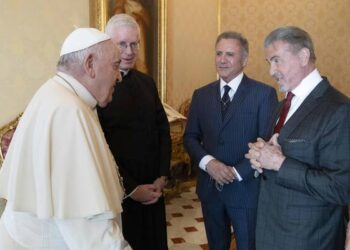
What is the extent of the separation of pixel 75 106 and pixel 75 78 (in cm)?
17

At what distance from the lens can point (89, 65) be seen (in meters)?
1.52

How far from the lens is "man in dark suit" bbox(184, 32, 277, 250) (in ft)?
8.26

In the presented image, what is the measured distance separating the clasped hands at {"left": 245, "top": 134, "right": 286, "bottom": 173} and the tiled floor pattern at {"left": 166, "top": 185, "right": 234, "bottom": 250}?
2.09 meters

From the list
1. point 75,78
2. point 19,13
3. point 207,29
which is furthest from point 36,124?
point 207,29

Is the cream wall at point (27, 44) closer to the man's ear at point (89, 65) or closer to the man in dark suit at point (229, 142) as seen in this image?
the man in dark suit at point (229, 142)

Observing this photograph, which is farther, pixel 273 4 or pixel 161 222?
pixel 273 4

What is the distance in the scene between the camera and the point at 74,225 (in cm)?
137

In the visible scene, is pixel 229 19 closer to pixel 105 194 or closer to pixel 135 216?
pixel 135 216

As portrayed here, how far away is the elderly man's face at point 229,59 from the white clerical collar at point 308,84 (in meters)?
0.81

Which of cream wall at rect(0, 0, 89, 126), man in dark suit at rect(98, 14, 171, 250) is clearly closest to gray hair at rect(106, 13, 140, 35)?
man in dark suit at rect(98, 14, 171, 250)

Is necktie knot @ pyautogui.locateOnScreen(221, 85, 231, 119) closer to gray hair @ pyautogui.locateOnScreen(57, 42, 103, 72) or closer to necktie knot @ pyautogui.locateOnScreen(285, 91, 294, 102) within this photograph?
necktie knot @ pyautogui.locateOnScreen(285, 91, 294, 102)

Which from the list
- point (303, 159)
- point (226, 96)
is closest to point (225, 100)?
point (226, 96)

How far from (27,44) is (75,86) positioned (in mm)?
2663

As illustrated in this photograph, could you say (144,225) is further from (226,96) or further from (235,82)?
(235,82)
